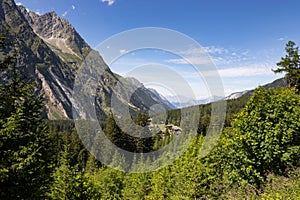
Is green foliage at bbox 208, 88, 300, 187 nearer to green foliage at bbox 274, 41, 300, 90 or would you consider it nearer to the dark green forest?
the dark green forest

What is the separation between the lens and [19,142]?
1437 centimetres

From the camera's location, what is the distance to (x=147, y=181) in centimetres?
3142

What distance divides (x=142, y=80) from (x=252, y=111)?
9.95 meters

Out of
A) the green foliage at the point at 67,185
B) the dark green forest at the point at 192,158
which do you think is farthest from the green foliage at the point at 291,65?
the green foliage at the point at 67,185

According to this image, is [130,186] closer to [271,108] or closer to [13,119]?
[271,108]

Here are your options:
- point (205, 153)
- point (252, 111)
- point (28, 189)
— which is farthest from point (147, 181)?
point (28, 189)

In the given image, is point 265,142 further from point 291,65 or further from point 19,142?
point 291,65

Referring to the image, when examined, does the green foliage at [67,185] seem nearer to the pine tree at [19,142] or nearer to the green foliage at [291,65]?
the pine tree at [19,142]

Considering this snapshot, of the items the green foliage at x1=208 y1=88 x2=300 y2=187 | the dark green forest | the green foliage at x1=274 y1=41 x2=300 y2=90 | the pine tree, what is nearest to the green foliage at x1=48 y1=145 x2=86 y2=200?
the dark green forest

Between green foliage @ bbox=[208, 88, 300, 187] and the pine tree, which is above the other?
the pine tree

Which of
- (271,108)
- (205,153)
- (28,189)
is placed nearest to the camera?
(28,189)

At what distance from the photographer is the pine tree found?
12616 mm

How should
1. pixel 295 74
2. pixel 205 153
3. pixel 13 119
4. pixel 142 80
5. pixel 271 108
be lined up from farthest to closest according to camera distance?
1. pixel 295 74
2. pixel 205 153
3. pixel 142 80
4. pixel 271 108
5. pixel 13 119

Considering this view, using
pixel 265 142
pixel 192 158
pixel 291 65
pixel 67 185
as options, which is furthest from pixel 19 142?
pixel 291 65
